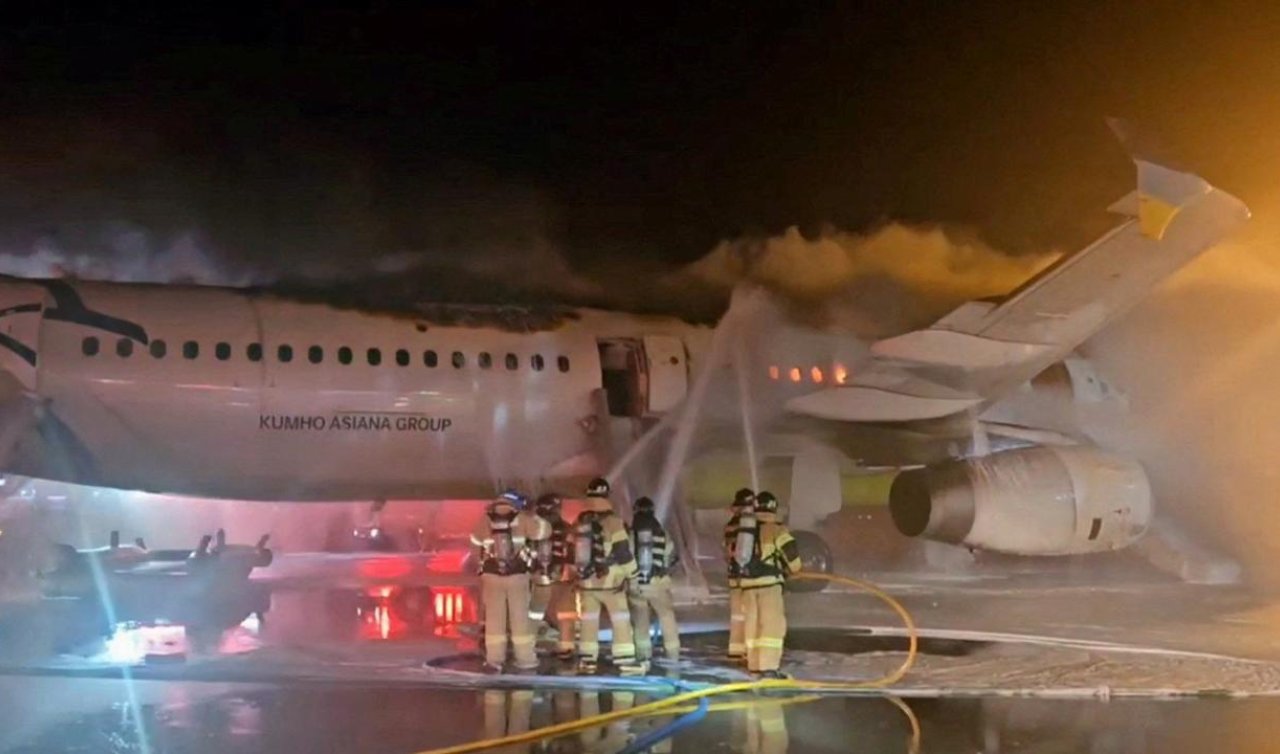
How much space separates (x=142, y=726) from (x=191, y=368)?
594cm

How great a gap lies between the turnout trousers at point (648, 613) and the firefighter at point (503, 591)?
0.98 meters

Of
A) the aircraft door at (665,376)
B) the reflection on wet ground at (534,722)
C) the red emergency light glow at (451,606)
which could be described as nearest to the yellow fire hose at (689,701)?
the reflection on wet ground at (534,722)

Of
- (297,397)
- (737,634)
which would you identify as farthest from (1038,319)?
(297,397)

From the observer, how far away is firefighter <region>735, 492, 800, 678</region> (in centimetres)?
983

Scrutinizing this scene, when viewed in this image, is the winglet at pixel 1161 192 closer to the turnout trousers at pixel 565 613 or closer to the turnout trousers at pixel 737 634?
the turnout trousers at pixel 737 634

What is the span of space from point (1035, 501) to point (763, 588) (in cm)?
556

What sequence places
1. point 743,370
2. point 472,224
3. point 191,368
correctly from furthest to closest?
point 472,224, point 743,370, point 191,368

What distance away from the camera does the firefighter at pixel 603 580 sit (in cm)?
1009

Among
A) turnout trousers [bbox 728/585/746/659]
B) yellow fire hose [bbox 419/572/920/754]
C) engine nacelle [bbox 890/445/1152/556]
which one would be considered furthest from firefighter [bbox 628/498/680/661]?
engine nacelle [bbox 890/445/1152/556]

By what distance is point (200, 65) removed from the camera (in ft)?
59.6

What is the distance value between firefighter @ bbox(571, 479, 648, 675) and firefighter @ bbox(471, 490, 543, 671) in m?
0.49

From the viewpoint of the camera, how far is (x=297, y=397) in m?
13.2

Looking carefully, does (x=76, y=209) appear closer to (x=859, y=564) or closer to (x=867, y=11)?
(x=867, y=11)

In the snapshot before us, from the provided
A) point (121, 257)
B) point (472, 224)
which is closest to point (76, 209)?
point (121, 257)
